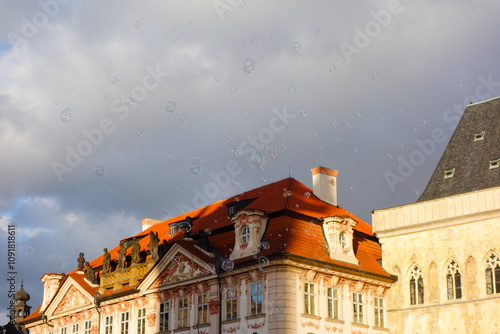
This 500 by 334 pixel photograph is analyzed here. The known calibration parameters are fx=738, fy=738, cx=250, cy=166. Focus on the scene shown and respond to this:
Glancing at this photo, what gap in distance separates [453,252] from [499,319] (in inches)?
162

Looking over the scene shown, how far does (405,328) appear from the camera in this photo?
3888cm

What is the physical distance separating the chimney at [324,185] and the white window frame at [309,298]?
7.59 metres

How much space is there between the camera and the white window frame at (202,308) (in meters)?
39.2

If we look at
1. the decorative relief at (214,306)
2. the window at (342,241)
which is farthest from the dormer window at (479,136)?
the decorative relief at (214,306)

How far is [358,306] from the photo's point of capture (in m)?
39.2

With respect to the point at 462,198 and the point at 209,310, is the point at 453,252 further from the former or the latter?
the point at 209,310

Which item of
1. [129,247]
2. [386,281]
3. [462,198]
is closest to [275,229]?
[386,281]

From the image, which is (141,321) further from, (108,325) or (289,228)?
(289,228)

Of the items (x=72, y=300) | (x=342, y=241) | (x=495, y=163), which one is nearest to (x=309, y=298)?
(x=342, y=241)

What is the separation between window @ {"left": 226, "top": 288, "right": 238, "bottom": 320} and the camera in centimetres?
3775

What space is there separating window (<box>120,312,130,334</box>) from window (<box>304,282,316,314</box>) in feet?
42.9

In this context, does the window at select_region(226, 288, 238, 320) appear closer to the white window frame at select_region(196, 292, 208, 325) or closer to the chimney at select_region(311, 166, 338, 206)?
the white window frame at select_region(196, 292, 208, 325)

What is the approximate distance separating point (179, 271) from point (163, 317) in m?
3.07

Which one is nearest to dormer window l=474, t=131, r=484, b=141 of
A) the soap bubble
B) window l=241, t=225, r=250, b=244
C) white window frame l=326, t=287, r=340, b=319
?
white window frame l=326, t=287, r=340, b=319
